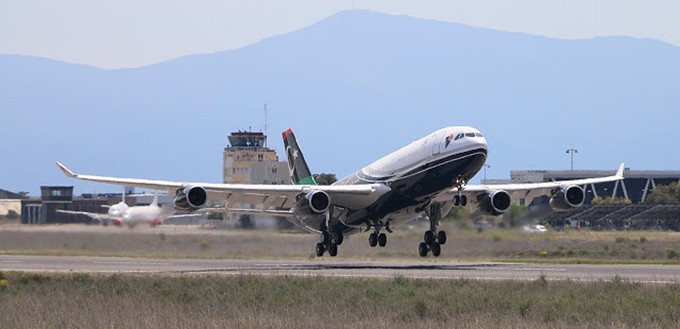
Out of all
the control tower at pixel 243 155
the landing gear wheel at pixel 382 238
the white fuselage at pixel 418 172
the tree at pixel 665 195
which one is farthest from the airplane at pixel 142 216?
the control tower at pixel 243 155

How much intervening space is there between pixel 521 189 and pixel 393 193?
883 centimetres

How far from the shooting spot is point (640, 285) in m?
35.4

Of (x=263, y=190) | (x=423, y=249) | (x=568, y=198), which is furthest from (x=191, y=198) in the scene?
(x=568, y=198)

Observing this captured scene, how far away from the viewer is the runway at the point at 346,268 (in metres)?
42.4

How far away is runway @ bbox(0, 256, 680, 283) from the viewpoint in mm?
42406

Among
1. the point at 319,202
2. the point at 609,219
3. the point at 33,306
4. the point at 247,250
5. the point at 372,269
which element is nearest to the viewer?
the point at 33,306

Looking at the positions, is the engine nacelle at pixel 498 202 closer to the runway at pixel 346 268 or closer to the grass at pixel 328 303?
the runway at pixel 346 268

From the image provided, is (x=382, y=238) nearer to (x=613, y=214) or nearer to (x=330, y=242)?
(x=330, y=242)

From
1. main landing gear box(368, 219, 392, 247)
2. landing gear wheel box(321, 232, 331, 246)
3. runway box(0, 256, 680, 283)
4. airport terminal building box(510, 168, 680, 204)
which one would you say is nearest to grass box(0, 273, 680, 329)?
runway box(0, 256, 680, 283)

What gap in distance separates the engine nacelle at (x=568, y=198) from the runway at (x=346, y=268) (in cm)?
498

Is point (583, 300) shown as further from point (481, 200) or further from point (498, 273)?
point (481, 200)

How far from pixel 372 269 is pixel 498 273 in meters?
6.42

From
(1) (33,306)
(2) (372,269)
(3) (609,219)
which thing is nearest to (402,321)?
(1) (33,306)

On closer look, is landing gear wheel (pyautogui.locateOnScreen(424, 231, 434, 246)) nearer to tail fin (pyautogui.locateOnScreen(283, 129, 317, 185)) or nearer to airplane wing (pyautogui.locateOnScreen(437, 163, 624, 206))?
airplane wing (pyautogui.locateOnScreen(437, 163, 624, 206))
